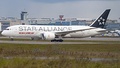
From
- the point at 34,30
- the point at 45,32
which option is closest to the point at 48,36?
the point at 45,32

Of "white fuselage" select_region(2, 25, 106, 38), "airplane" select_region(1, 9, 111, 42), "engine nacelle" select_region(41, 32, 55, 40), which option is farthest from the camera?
"white fuselage" select_region(2, 25, 106, 38)

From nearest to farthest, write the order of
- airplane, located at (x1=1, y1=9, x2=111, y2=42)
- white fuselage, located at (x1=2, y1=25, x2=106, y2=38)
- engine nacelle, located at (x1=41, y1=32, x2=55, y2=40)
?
engine nacelle, located at (x1=41, y1=32, x2=55, y2=40) → airplane, located at (x1=1, y1=9, x2=111, y2=42) → white fuselage, located at (x1=2, y1=25, x2=106, y2=38)

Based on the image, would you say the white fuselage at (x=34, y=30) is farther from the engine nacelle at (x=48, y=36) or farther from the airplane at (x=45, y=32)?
the engine nacelle at (x=48, y=36)

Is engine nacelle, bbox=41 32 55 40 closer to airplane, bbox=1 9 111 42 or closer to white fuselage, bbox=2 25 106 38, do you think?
airplane, bbox=1 9 111 42

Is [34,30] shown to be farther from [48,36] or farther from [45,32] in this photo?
[48,36]

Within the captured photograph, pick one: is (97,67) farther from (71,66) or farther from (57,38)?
(57,38)

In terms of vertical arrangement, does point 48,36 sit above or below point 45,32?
below

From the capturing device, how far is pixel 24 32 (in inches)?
2773

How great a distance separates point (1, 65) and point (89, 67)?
4.99m

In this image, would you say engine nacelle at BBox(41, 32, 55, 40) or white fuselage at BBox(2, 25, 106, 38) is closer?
engine nacelle at BBox(41, 32, 55, 40)

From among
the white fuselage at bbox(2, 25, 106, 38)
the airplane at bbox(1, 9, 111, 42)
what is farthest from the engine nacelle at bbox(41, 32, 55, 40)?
the white fuselage at bbox(2, 25, 106, 38)

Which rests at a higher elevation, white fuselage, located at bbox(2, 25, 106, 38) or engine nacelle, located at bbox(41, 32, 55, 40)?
white fuselage, located at bbox(2, 25, 106, 38)

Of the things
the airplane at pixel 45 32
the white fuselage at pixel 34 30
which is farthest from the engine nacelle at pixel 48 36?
the white fuselage at pixel 34 30

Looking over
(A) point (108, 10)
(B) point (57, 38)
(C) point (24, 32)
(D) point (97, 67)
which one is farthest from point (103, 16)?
(D) point (97, 67)
